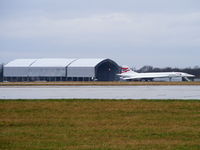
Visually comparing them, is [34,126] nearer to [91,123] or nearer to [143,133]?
[91,123]

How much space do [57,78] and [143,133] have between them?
90.3m

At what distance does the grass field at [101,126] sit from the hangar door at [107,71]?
3167 inches

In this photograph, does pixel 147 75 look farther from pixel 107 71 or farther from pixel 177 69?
pixel 177 69

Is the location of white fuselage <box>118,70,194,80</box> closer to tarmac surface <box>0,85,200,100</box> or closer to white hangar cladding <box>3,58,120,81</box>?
white hangar cladding <box>3,58,120,81</box>

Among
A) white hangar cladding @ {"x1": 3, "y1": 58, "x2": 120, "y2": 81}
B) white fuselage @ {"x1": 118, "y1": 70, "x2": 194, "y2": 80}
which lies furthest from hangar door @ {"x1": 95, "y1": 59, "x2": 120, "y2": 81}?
white fuselage @ {"x1": 118, "y1": 70, "x2": 194, "y2": 80}

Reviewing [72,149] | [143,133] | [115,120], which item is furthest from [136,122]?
[72,149]

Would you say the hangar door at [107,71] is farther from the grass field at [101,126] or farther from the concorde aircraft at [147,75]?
the grass field at [101,126]

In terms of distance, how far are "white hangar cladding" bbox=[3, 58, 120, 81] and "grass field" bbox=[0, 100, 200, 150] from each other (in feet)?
250

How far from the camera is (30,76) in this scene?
344 feet

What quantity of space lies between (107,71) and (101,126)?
304 ft

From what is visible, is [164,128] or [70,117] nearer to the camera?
[164,128]

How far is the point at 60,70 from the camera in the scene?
4045 inches

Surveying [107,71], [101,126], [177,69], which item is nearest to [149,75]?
[107,71]

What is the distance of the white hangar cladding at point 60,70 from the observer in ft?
332
